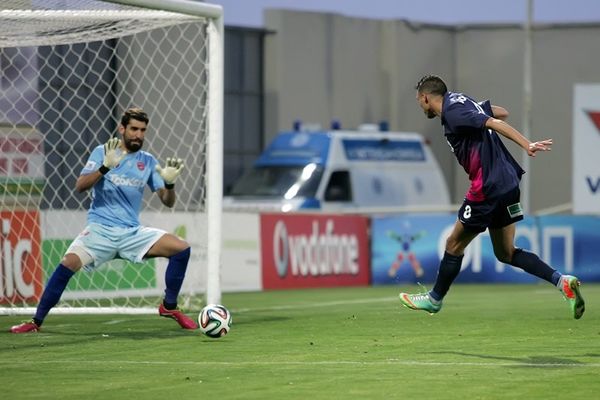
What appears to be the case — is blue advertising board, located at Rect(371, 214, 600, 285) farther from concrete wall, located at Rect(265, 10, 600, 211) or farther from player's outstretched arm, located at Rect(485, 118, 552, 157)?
player's outstretched arm, located at Rect(485, 118, 552, 157)

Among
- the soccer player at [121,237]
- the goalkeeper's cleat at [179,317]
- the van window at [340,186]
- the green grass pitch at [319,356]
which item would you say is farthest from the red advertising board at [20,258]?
the van window at [340,186]

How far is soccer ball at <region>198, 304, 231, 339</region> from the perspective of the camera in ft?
41.5

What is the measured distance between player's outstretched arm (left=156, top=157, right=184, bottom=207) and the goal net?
1584 millimetres

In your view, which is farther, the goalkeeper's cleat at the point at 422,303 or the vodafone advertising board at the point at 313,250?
the vodafone advertising board at the point at 313,250

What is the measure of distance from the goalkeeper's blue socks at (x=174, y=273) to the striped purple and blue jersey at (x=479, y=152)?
303cm

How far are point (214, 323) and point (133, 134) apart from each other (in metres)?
2.01

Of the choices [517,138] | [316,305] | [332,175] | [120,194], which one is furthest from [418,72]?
[517,138]

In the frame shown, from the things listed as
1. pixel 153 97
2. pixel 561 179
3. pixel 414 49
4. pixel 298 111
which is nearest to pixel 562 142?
pixel 561 179

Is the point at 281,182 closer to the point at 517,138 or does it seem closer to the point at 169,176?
the point at 169,176

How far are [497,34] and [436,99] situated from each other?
30.2m

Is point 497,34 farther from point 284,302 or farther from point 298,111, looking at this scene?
point 284,302

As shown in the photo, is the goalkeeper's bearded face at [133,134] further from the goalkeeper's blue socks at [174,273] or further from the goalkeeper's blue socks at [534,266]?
the goalkeeper's blue socks at [534,266]

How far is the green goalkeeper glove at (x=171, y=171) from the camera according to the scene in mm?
13891

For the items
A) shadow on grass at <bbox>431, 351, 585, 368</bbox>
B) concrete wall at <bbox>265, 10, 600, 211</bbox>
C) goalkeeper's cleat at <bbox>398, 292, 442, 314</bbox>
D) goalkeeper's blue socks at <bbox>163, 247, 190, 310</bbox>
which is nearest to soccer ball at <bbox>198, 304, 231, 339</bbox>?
goalkeeper's blue socks at <bbox>163, 247, 190, 310</bbox>
